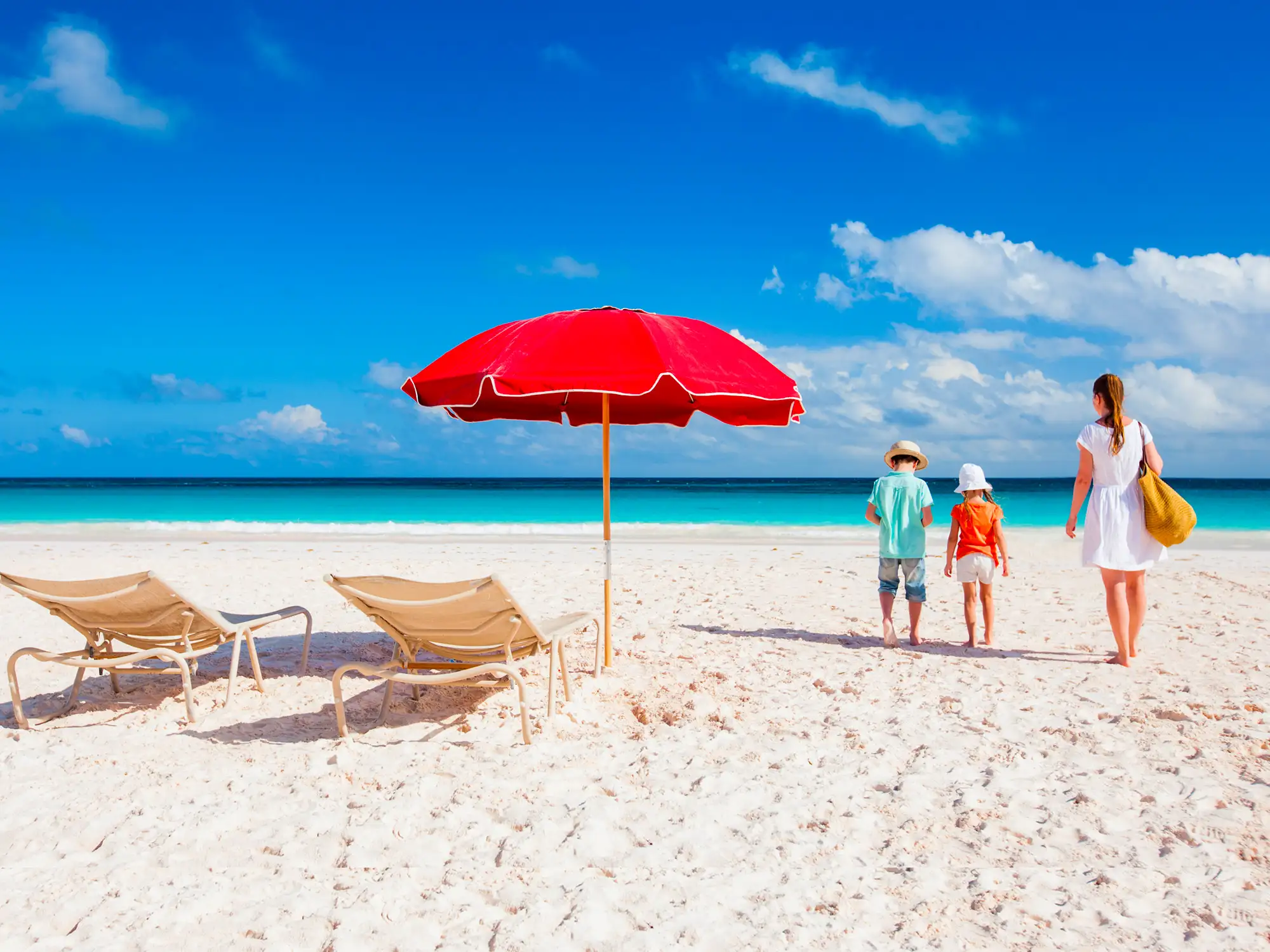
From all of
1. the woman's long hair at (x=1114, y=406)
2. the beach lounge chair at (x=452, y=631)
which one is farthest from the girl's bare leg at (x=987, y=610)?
the beach lounge chair at (x=452, y=631)

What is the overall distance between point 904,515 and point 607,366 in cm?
263

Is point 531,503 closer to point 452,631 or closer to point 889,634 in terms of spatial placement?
point 889,634

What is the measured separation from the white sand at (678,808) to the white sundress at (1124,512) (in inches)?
27.5

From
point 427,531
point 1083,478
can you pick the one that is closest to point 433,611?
point 1083,478

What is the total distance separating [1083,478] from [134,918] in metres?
5.28

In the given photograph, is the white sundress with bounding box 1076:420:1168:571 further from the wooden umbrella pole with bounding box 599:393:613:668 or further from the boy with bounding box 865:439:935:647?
the wooden umbrella pole with bounding box 599:393:613:668

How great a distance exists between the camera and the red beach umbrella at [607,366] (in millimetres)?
3955

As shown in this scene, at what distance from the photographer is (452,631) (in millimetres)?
4066

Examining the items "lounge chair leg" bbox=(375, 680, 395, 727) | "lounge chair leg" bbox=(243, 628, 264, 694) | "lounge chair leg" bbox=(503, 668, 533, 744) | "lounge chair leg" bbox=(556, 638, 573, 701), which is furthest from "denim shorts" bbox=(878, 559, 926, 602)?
"lounge chair leg" bbox=(243, 628, 264, 694)

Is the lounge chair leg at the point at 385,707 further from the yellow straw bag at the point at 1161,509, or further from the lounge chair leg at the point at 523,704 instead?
the yellow straw bag at the point at 1161,509

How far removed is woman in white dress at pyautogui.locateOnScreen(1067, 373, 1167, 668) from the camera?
5.14 meters

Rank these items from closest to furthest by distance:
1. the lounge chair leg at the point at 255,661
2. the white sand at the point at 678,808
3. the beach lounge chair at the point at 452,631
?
the white sand at the point at 678,808, the beach lounge chair at the point at 452,631, the lounge chair leg at the point at 255,661

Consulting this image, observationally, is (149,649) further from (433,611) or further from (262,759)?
(433,611)

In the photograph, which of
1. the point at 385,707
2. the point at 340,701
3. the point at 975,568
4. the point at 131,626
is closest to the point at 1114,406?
the point at 975,568
